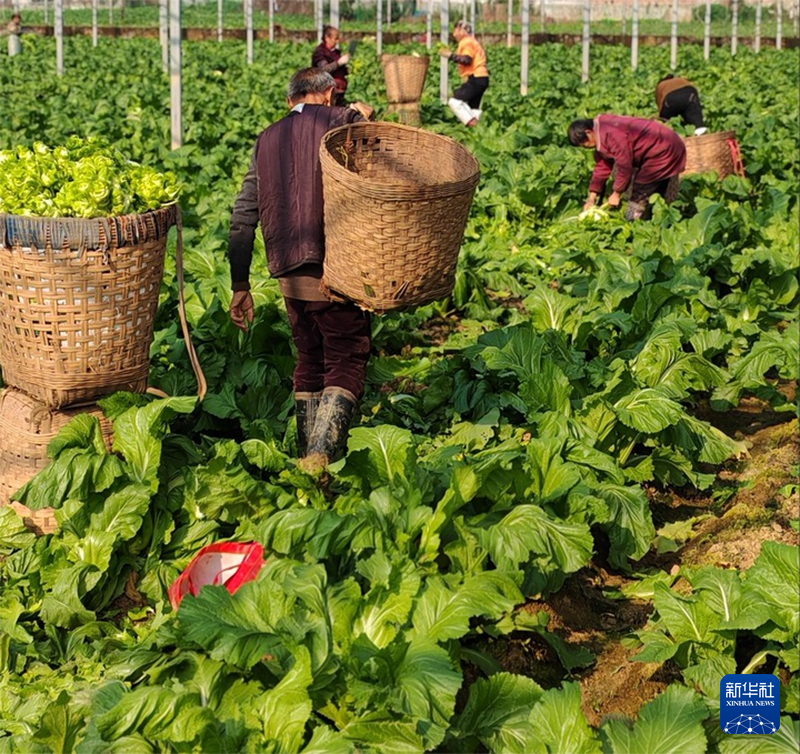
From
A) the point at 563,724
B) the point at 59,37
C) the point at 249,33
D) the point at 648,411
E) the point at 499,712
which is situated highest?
the point at 249,33

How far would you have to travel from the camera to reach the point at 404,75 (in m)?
17.4

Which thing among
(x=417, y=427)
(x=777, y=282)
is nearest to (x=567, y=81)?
(x=777, y=282)

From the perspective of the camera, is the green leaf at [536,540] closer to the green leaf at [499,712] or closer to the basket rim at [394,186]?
the green leaf at [499,712]

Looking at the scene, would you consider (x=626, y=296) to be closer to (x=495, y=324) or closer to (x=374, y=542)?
(x=495, y=324)

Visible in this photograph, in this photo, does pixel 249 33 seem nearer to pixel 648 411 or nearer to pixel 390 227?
pixel 648 411

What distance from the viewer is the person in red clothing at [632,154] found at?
31.1 feet

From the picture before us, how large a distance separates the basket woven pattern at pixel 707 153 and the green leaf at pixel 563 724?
8.63 metres

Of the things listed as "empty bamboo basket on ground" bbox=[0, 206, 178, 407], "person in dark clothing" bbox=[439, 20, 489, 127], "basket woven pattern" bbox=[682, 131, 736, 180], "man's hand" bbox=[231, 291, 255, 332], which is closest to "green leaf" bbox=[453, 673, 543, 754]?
"empty bamboo basket on ground" bbox=[0, 206, 178, 407]

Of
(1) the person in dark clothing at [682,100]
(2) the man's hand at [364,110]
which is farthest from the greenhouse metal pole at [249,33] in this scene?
(2) the man's hand at [364,110]

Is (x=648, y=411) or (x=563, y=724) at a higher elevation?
(x=648, y=411)

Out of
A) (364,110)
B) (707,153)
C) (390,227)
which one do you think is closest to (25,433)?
(390,227)

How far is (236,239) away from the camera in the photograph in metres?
5.18

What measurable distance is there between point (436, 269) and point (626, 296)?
260 cm

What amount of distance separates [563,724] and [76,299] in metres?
2.29
